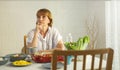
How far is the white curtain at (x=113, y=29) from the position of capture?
2.88m

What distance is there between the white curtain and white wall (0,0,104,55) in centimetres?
31

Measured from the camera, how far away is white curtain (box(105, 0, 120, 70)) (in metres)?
2.88

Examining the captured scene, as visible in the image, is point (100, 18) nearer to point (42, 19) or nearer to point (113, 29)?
point (113, 29)

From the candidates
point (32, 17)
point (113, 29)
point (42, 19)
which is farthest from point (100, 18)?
point (42, 19)

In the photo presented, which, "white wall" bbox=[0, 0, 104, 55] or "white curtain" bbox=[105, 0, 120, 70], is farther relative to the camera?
"white wall" bbox=[0, 0, 104, 55]

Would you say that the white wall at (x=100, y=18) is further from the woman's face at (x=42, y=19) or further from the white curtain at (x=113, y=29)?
the woman's face at (x=42, y=19)

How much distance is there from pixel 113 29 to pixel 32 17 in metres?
1.43

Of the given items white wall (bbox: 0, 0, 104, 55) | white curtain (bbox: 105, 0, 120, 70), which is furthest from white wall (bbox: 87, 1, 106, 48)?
white curtain (bbox: 105, 0, 120, 70)

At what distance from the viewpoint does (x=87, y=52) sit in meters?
1.15

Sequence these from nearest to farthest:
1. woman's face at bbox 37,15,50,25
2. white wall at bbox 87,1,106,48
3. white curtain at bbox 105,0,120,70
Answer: woman's face at bbox 37,15,50,25 < white curtain at bbox 105,0,120,70 < white wall at bbox 87,1,106,48

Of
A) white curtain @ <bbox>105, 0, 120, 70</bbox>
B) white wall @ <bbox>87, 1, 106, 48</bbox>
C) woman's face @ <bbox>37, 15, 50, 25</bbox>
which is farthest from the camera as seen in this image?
white wall @ <bbox>87, 1, 106, 48</bbox>

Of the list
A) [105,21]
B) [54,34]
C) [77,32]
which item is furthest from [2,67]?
[77,32]

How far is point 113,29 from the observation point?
2.96m

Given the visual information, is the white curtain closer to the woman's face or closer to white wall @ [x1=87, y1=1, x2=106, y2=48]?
white wall @ [x1=87, y1=1, x2=106, y2=48]
